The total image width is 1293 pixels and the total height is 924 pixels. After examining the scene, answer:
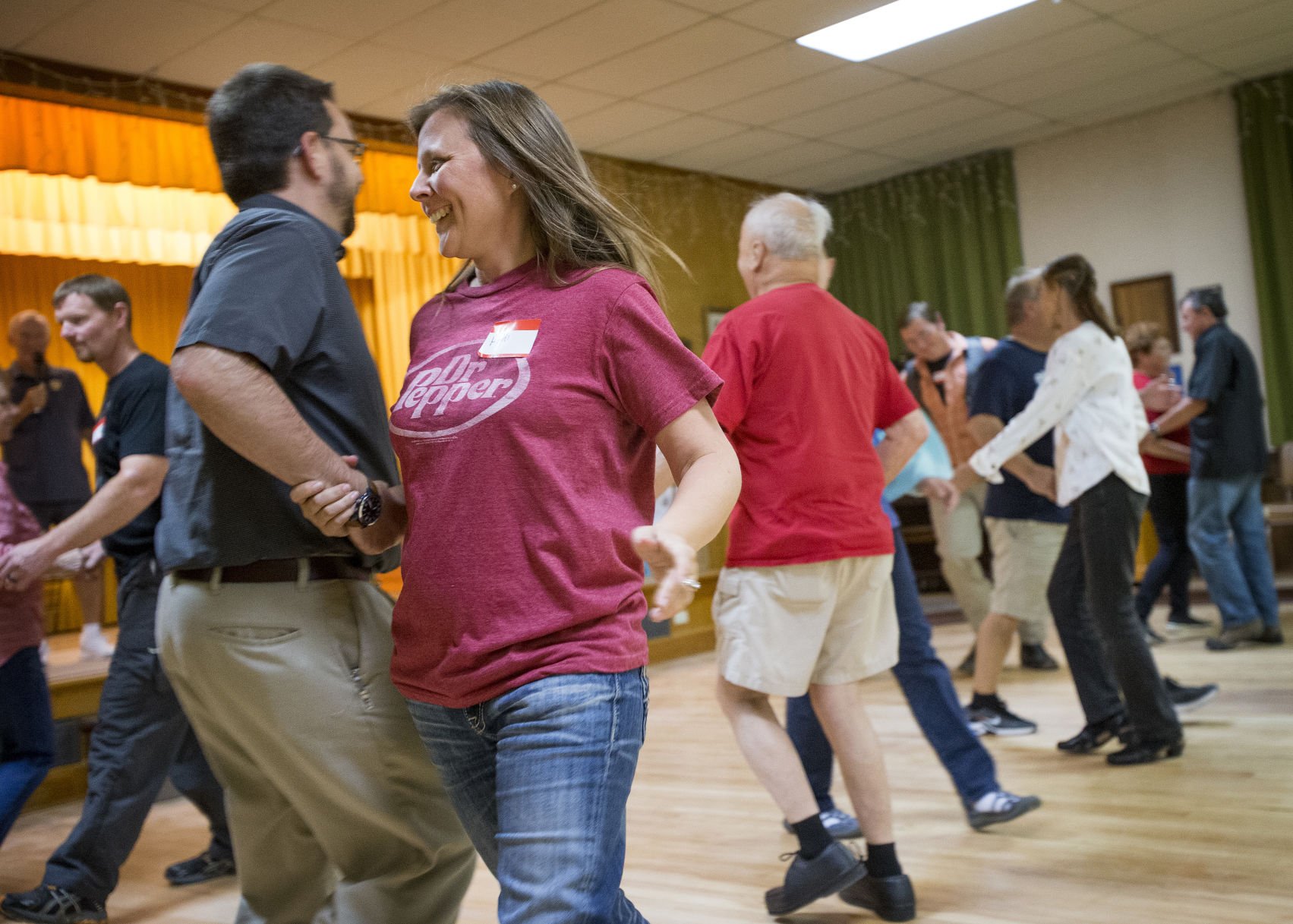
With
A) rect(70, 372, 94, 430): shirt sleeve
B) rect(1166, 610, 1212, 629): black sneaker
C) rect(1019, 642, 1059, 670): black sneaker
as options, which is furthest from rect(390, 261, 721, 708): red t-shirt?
rect(70, 372, 94, 430): shirt sleeve

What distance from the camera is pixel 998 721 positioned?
3.94 metres

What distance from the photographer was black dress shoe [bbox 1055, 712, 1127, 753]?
3602 millimetres

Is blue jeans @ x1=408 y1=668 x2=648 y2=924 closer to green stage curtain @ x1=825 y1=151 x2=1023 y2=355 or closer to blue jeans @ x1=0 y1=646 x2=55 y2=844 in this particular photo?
blue jeans @ x1=0 y1=646 x2=55 y2=844

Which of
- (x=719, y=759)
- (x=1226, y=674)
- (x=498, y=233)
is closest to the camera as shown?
(x=498, y=233)

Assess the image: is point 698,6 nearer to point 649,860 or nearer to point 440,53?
point 440,53

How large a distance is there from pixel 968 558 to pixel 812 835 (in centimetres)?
293

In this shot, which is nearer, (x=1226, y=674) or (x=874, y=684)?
(x=1226, y=674)

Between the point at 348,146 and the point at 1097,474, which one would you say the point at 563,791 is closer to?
the point at 348,146

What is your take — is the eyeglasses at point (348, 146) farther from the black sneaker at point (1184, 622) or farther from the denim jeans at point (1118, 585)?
the black sneaker at point (1184, 622)

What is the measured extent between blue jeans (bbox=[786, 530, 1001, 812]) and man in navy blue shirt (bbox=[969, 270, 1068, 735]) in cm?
106

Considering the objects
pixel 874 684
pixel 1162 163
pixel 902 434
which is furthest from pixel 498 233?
pixel 1162 163

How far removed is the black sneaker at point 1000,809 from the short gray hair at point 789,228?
1434 millimetres

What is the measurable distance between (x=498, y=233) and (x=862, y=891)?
5.63 ft

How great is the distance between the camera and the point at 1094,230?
27.2 ft
